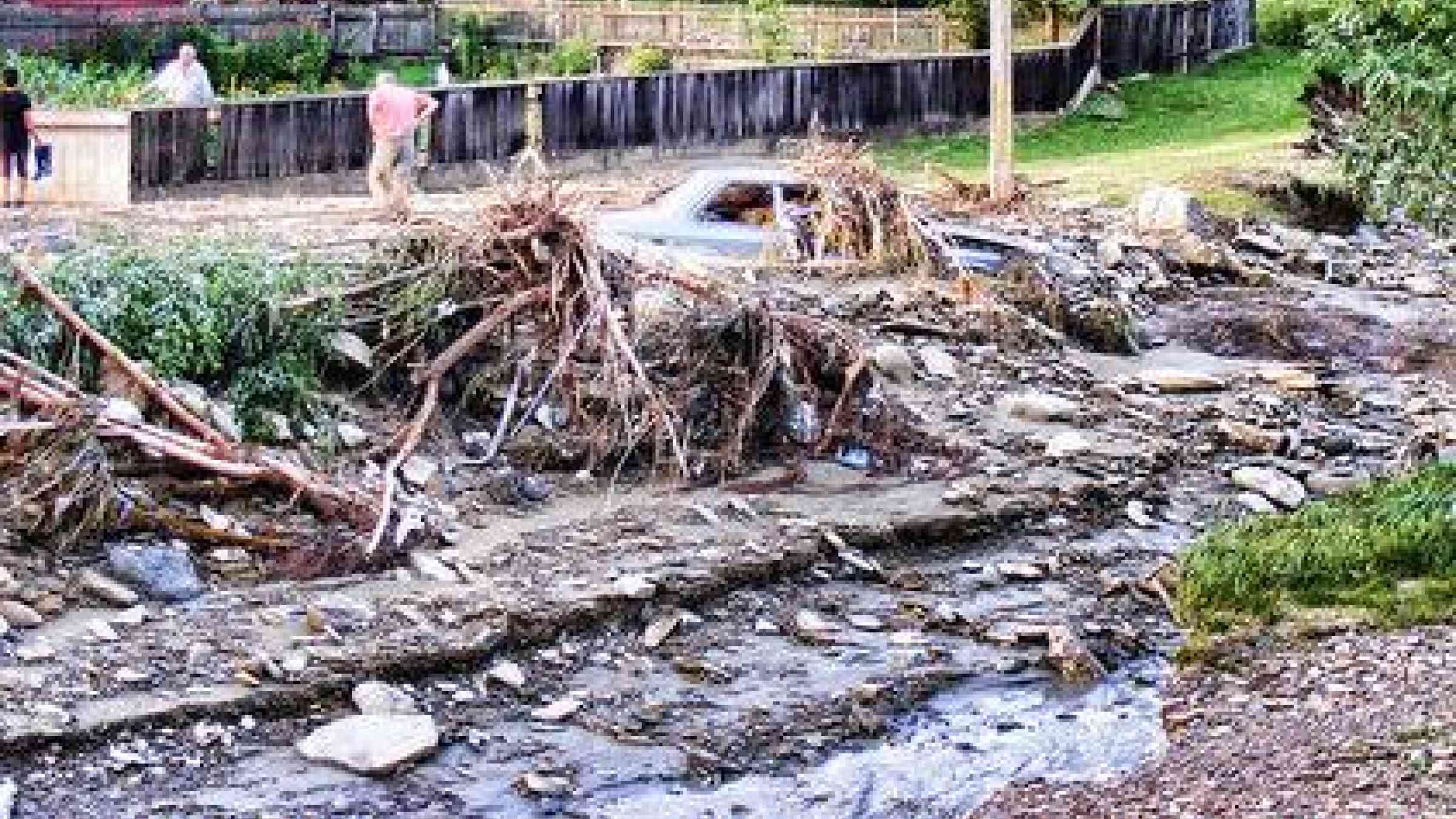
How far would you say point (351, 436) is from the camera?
59.8 feet

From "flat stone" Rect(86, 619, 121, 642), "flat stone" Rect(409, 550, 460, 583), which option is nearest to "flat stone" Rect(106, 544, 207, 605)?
"flat stone" Rect(86, 619, 121, 642)

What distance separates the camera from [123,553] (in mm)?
Answer: 15422

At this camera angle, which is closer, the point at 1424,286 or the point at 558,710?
the point at 558,710

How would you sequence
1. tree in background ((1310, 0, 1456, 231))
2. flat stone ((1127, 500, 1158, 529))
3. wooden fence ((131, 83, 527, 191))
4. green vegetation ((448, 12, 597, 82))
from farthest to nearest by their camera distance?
green vegetation ((448, 12, 597, 82)), wooden fence ((131, 83, 527, 191)), flat stone ((1127, 500, 1158, 529)), tree in background ((1310, 0, 1456, 231))

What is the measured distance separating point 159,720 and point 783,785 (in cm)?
320

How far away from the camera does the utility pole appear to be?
100ft

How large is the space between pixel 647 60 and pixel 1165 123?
908 cm

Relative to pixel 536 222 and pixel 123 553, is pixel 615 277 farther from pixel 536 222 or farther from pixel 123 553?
pixel 123 553

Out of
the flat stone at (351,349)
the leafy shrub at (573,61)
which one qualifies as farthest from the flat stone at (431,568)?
the leafy shrub at (573,61)

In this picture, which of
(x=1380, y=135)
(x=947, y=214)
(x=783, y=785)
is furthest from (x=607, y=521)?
(x=947, y=214)

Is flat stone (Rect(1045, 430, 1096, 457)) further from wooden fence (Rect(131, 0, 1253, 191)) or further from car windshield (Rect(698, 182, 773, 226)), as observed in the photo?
wooden fence (Rect(131, 0, 1253, 191))

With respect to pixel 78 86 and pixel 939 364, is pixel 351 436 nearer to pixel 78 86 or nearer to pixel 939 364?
pixel 939 364

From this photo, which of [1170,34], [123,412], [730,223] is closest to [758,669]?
[123,412]

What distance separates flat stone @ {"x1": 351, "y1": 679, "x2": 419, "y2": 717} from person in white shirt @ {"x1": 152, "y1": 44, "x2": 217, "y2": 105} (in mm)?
17619
